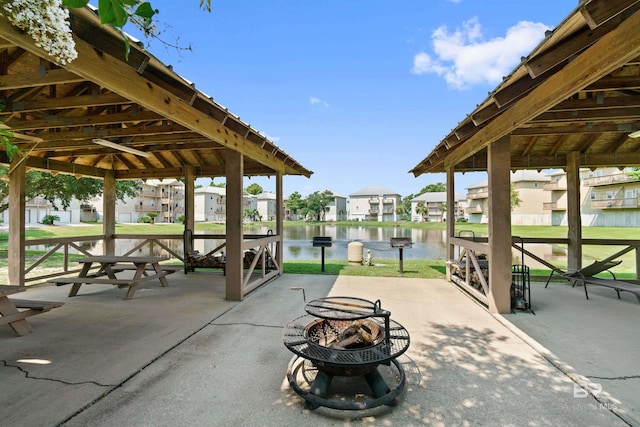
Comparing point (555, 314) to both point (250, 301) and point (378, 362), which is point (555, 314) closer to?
point (378, 362)

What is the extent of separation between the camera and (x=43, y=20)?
1354 millimetres

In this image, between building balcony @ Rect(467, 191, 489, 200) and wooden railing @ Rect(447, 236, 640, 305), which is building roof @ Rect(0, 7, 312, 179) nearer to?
wooden railing @ Rect(447, 236, 640, 305)

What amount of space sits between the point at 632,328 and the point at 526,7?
18.6ft

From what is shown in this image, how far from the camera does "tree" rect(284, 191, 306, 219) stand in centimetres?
6488

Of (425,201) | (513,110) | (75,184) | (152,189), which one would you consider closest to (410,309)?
(513,110)

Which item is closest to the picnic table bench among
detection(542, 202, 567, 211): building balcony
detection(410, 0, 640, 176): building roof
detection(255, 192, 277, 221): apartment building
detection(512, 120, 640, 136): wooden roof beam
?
detection(410, 0, 640, 176): building roof

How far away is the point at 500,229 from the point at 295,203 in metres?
61.1

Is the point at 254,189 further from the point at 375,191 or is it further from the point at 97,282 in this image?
the point at 97,282

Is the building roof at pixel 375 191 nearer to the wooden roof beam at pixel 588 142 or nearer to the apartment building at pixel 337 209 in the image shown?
the apartment building at pixel 337 209

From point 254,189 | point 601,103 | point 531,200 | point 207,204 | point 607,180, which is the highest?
point 254,189

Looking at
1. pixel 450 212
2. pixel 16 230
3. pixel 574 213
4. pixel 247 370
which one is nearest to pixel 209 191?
pixel 16 230

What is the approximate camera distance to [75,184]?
35.9ft

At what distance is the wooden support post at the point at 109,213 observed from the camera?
9.02 metres

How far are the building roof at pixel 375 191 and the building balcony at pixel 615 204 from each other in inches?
1620
